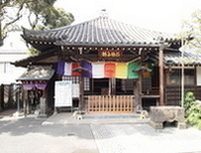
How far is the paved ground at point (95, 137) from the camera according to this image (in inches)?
206

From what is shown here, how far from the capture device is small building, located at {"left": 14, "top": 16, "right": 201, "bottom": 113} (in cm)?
908

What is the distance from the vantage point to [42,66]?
10.8 metres

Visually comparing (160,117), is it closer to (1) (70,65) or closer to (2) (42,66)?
(1) (70,65)

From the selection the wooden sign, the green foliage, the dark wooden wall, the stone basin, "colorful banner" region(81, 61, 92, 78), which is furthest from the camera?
the dark wooden wall

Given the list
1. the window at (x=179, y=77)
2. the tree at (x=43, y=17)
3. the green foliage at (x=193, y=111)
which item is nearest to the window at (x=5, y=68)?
the tree at (x=43, y=17)

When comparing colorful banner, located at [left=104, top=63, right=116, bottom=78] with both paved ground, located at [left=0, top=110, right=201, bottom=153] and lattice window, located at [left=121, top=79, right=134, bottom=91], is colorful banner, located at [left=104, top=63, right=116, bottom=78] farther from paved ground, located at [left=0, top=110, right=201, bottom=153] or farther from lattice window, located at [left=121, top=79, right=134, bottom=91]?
paved ground, located at [left=0, top=110, right=201, bottom=153]

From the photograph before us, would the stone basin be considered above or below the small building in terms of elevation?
below

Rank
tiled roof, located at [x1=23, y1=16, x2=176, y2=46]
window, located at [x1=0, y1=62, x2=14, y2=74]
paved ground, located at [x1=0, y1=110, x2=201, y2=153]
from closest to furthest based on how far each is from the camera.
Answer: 1. paved ground, located at [x1=0, y1=110, x2=201, y2=153]
2. tiled roof, located at [x1=23, y1=16, x2=176, y2=46]
3. window, located at [x1=0, y1=62, x2=14, y2=74]

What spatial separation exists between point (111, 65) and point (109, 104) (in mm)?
2276

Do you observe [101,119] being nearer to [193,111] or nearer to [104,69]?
[104,69]

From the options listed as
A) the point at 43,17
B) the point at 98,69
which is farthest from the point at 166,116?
the point at 43,17

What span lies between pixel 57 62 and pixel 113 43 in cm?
400

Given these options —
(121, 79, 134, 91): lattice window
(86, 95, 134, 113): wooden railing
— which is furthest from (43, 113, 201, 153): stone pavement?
(121, 79, 134, 91): lattice window

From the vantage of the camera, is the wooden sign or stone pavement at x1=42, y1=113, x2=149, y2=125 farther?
the wooden sign
